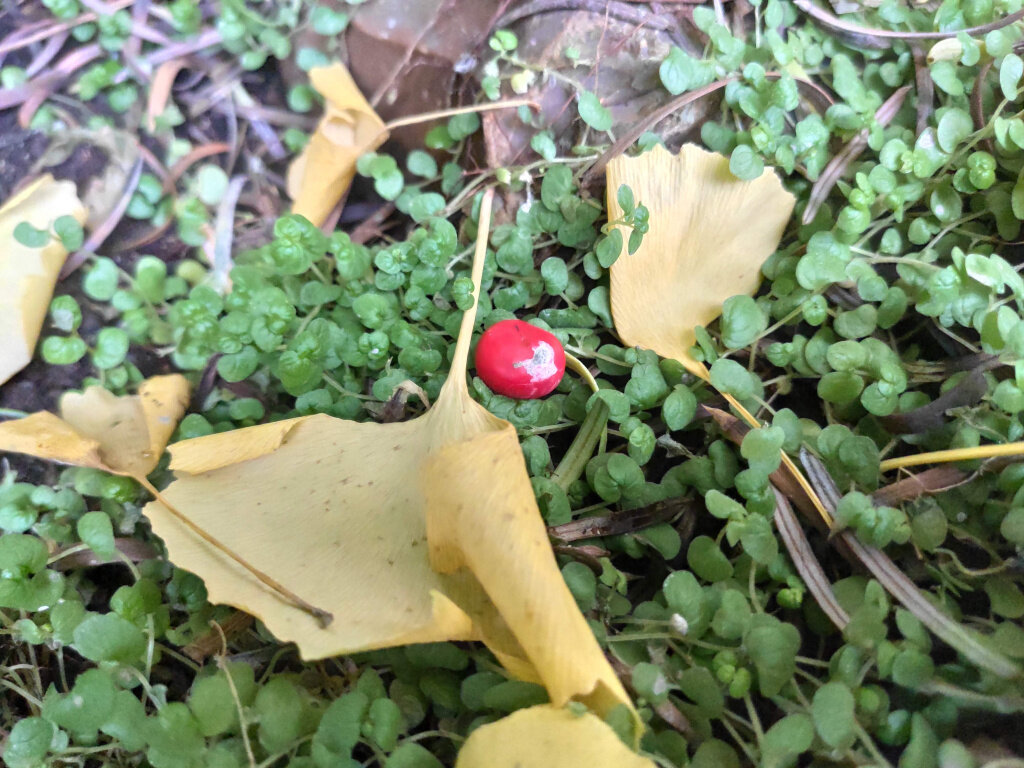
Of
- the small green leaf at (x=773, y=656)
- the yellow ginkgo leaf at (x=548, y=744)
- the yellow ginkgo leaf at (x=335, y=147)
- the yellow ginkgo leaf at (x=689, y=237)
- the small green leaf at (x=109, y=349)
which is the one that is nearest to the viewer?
the yellow ginkgo leaf at (x=548, y=744)

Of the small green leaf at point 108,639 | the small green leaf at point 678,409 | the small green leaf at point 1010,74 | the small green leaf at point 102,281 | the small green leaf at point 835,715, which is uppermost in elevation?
the small green leaf at point 1010,74

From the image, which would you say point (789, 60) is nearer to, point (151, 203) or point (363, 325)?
point (363, 325)

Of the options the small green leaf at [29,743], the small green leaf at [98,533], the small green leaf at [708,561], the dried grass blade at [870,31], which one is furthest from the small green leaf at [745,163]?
the small green leaf at [29,743]

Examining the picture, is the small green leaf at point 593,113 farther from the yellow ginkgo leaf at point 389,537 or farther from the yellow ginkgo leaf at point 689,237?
the yellow ginkgo leaf at point 389,537

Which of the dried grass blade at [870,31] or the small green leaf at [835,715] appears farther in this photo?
the dried grass blade at [870,31]

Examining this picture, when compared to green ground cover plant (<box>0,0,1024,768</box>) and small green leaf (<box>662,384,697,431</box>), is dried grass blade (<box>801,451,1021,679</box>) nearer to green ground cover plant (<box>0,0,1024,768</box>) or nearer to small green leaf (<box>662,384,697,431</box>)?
green ground cover plant (<box>0,0,1024,768</box>)

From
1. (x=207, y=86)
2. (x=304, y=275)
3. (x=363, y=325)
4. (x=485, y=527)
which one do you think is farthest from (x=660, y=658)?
(x=207, y=86)

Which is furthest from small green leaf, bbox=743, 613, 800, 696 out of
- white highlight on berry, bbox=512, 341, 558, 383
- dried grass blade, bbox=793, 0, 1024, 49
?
dried grass blade, bbox=793, 0, 1024, 49
